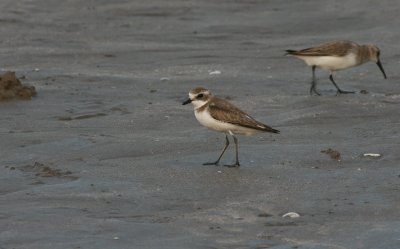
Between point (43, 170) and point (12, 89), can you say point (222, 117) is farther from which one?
point (12, 89)

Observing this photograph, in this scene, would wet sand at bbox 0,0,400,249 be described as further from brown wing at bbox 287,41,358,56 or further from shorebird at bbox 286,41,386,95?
brown wing at bbox 287,41,358,56

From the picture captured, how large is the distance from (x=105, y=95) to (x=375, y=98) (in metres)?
3.04

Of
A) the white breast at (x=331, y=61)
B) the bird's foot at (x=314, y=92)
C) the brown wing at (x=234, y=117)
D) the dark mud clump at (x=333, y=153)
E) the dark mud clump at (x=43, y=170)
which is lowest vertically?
the bird's foot at (x=314, y=92)

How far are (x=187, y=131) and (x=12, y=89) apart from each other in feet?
7.56

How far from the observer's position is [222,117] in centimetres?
977

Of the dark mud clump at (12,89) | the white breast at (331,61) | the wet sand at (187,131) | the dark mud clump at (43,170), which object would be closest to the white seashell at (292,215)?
the wet sand at (187,131)

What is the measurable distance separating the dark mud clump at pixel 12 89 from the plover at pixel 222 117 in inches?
114

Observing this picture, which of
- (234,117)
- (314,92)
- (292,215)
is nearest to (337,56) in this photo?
(314,92)

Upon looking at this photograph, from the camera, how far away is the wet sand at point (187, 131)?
7801 millimetres

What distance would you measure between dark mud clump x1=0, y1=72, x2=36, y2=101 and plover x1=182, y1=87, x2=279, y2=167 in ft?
9.47

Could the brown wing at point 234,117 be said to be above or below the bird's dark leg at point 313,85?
above

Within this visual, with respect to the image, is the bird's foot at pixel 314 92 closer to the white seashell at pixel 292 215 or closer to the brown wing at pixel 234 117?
the brown wing at pixel 234 117

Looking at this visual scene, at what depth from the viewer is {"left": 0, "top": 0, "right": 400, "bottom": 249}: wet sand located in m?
7.80

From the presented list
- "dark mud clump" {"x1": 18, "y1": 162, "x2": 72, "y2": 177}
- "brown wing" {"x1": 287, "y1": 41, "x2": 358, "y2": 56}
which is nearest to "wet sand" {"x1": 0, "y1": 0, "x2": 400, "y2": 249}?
"dark mud clump" {"x1": 18, "y1": 162, "x2": 72, "y2": 177}
